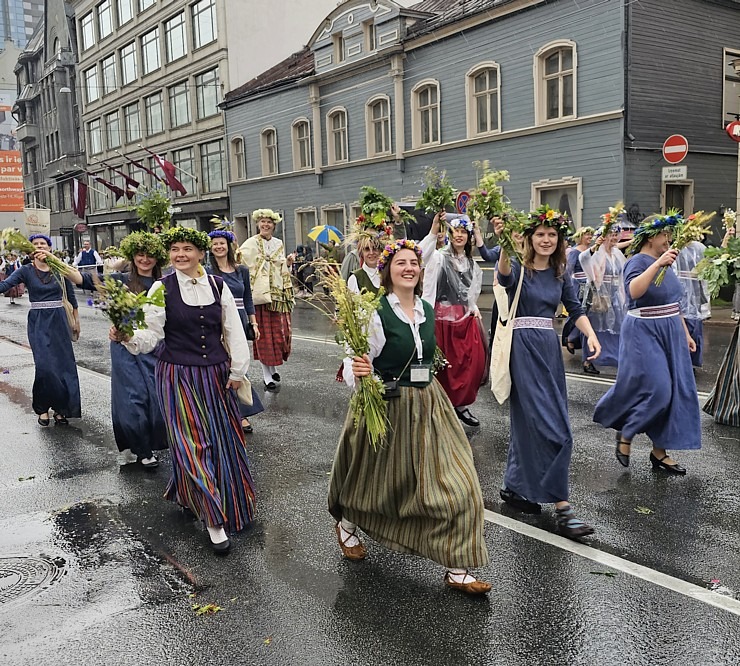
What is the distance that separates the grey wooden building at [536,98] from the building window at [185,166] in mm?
11560

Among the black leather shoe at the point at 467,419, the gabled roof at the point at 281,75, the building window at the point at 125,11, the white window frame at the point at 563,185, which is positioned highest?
the building window at the point at 125,11

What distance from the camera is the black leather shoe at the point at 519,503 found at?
522 centimetres

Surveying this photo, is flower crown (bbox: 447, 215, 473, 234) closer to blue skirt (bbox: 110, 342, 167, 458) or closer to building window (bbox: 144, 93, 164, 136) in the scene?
blue skirt (bbox: 110, 342, 167, 458)

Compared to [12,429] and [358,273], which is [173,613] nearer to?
[358,273]

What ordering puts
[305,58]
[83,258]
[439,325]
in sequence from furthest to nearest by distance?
[305,58] < [83,258] < [439,325]

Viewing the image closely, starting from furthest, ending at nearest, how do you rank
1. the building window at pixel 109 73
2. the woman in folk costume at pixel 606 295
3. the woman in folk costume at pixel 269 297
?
the building window at pixel 109 73, the woman in folk costume at pixel 606 295, the woman in folk costume at pixel 269 297

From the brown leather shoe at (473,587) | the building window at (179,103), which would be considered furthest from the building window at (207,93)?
the brown leather shoe at (473,587)

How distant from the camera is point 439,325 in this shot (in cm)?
780

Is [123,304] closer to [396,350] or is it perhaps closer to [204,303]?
[204,303]

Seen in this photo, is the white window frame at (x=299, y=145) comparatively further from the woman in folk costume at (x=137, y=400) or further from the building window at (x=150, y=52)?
the woman in folk costume at (x=137, y=400)

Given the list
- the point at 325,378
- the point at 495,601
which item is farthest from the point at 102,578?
the point at 325,378

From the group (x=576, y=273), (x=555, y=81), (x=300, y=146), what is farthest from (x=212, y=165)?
(x=576, y=273)

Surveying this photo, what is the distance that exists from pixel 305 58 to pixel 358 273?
28901 mm

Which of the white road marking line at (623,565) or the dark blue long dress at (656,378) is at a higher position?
the dark blue long dress at (656,378)
